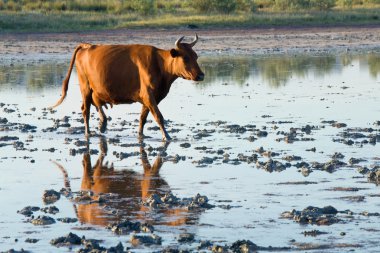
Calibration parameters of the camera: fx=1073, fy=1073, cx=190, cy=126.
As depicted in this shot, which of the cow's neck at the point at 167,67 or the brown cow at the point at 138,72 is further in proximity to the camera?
the cow's neck at the point at 167,67

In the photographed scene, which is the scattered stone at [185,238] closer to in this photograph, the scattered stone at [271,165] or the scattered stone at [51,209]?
the scattered stone at [51,209]

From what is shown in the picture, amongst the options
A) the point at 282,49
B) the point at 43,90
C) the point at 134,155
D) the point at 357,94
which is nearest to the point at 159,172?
the point at 134,155

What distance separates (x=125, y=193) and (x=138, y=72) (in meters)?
4.87

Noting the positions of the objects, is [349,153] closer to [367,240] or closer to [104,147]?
[104,147]

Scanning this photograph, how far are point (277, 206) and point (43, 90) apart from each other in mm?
13292

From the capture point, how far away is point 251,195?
1113 cm

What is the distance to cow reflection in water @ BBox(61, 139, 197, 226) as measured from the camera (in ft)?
33.2

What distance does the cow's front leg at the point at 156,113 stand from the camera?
1534 cm

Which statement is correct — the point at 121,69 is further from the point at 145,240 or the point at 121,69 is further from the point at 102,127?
the point at 145,240

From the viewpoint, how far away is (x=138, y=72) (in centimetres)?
1609

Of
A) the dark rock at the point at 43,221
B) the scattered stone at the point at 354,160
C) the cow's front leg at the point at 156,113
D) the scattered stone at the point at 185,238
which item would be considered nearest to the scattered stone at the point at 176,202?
the dark rock at the point at 43,221

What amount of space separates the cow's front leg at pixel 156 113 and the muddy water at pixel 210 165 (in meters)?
0.21

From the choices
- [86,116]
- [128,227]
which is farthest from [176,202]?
[86,116]

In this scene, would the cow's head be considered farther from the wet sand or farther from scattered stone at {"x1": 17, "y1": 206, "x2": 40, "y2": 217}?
scattered stone at {"x1": 17, "y1": 206, "x2": 40, "y2": 217}
